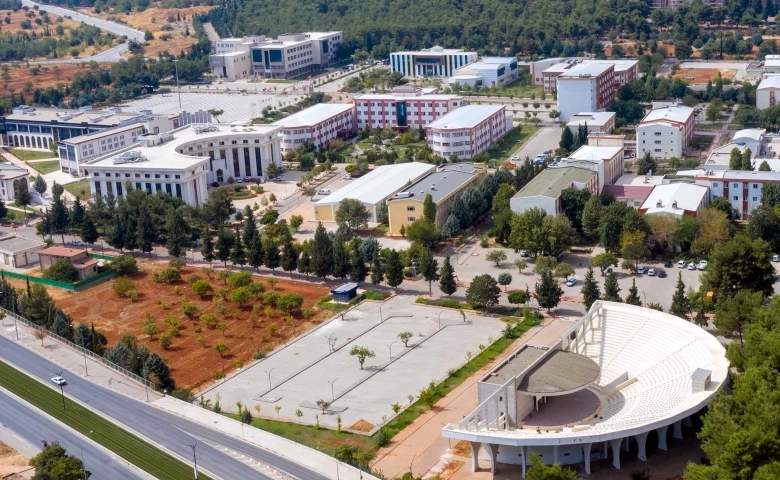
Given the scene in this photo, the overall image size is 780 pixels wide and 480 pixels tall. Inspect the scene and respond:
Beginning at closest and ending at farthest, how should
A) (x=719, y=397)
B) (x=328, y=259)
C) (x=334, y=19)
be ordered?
(x=719, y=397) → (x=328, y=259) → (x=334, y=19)

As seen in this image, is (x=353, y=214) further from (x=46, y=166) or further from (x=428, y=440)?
(x=46, y=166)

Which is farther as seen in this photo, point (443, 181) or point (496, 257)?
point (443, 181)

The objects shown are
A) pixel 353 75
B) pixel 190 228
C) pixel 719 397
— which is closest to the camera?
pixel 719 397

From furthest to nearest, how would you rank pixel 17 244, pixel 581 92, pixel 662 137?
pixel 581 92, pixel 662 137, pixel 17 244

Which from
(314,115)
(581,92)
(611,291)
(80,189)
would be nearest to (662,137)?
(581,92)

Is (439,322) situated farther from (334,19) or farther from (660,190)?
(334,19)

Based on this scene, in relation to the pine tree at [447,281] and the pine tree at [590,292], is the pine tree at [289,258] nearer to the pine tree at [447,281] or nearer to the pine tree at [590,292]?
the pine tree at [447,281]

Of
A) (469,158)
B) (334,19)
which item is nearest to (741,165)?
(469,158)

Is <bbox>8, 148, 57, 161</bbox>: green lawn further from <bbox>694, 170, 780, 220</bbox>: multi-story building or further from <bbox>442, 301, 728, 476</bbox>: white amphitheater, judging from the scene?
<bbox>442, 301, 728, 476</bbox>: white amphitheater
